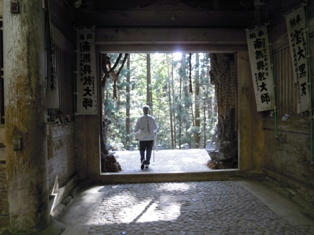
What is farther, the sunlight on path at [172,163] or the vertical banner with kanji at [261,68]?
the sunlight on path at [172,163]

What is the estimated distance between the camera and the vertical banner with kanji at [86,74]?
213 inches

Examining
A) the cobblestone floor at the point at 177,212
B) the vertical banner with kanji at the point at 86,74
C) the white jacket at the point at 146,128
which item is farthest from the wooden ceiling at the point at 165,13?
the cobblestone floor at the point at 177,212

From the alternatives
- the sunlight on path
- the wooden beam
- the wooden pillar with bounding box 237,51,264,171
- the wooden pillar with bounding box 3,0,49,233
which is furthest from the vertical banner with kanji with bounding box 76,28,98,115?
the wooden pillar with bounding box 237,51,264,171

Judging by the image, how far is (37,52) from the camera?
118 inches

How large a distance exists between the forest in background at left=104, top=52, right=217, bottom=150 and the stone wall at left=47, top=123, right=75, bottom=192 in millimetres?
9951

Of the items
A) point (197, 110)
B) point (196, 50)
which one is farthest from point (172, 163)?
point (197, 110)

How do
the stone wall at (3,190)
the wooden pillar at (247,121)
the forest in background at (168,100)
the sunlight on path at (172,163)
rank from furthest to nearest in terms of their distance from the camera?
the forest in background at (168,100), the sunlight on path at (172,163), the wooden pillar at (247,121), the stone wall at (3,190)

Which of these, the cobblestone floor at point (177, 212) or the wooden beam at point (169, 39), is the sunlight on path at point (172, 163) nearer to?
the cobblestone floor at point (177, 212)

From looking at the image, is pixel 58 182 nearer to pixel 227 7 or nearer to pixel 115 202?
pixel 115 202

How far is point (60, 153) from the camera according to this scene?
4.45 m

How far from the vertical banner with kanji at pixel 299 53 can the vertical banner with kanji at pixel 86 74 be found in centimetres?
403

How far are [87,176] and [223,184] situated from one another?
10.2 ft

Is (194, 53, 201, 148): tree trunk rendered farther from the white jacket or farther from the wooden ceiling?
the wooden ceiling

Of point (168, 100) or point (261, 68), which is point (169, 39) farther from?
point (168, 100)
